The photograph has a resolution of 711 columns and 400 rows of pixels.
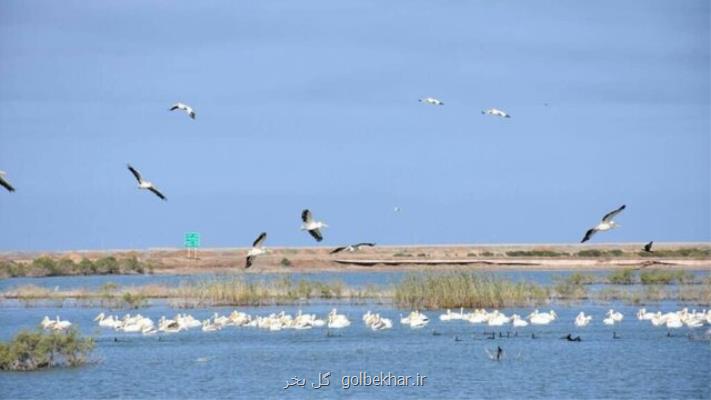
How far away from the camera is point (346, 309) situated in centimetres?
4312

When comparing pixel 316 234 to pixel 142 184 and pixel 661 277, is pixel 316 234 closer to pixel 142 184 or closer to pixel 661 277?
pixel 142 184

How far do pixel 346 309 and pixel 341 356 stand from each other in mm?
12469

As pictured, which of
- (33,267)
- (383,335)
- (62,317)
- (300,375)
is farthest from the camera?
(33,267)

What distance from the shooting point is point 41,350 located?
2722 centimetres

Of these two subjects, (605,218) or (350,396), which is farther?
(350,396)

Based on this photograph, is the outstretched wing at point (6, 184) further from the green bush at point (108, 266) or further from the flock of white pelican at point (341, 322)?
the green bush at point (108, 266)

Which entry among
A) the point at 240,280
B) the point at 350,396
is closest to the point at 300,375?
the point at 350,396

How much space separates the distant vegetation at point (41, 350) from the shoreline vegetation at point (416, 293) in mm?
14747

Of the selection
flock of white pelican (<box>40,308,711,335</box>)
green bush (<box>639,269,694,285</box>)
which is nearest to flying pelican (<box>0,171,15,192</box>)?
flock of white pelican (<box>40,308,711,335</box>)

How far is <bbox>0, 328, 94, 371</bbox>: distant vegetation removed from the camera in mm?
27156

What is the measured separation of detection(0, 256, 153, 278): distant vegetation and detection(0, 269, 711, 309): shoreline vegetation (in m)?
21.6

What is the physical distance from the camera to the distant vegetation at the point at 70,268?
74438 mm

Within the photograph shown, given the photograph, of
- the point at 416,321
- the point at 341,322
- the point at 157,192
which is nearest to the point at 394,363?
the point at 341,322

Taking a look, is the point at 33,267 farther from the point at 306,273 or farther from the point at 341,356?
the point at 341,356
